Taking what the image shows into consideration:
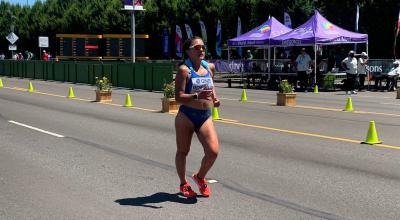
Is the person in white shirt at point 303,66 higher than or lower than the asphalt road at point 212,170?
higher

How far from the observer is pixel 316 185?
7441mm

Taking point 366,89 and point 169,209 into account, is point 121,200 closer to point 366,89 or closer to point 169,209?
point 169,209

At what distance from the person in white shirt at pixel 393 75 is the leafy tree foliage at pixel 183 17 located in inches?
625

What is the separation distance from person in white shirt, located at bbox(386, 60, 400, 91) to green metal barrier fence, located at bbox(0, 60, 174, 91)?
10.1m

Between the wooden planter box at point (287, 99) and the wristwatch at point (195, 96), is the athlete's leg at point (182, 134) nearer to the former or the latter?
the wristwatch at point (195, 96)

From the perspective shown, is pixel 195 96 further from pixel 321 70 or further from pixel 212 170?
pixel 321 70

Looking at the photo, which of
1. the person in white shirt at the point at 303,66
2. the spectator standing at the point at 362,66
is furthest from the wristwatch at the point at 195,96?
the person in white shirt at the point at 303,66

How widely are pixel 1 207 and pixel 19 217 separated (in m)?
0.52

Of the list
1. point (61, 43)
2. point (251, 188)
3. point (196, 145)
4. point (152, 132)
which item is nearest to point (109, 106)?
point (152, 132)

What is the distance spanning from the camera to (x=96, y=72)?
1398 inches

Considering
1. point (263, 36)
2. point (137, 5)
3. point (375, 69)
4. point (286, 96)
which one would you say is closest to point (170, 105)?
point (286, 96)

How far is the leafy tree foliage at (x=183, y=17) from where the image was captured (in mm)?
44000

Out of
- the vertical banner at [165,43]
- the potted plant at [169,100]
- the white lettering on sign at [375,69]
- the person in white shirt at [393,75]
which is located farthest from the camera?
the vertical banner at [165,43]

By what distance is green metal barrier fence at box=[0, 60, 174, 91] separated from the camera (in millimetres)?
28609
